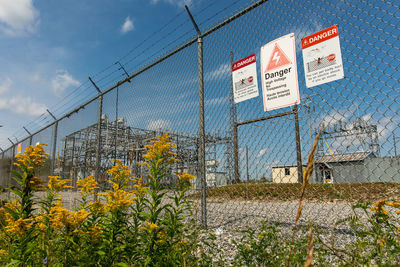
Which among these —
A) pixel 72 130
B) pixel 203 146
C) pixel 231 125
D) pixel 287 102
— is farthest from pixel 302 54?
pixel 72 130

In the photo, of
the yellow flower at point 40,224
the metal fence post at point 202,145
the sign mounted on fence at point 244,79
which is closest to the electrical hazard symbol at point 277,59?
the sign mounted on fence at point 244,79

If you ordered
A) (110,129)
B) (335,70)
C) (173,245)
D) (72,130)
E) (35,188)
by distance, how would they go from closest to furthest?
(173,245) < (35,188) < (335,70) < (110,129) < (72,130)

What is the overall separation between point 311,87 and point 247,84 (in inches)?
40.8

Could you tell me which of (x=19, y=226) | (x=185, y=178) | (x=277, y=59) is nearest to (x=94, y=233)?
(x=19, y=226)

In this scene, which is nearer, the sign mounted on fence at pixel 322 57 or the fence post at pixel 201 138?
the sign mounted on fence at pixel 322 57

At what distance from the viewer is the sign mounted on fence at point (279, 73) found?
332 cm

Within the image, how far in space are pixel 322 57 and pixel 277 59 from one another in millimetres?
666

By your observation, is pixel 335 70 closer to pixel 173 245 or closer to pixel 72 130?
pixel 173 245

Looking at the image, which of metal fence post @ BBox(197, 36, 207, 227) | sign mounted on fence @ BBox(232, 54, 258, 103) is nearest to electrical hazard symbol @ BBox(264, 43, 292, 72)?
sign mounted on fence @ BBox(232, 54, 258, 103)

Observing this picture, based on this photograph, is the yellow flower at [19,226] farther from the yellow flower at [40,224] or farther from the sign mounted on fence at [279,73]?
the sign mounted on fence at [279,73]

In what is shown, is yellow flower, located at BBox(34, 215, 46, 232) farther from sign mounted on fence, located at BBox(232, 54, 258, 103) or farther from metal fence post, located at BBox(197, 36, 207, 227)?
sign mounted on fence, located at BBox(232, 54, 258, 103)

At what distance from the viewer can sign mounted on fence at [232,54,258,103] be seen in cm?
383

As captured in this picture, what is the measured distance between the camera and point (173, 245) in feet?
6.31

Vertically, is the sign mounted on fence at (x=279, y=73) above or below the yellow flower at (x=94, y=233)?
above
